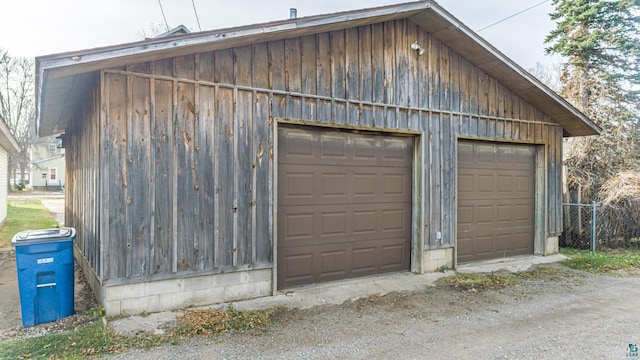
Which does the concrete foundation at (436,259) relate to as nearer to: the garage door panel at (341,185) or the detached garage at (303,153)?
the detached garage at (303,153)

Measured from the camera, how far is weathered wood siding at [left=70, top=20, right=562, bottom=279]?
419 cm

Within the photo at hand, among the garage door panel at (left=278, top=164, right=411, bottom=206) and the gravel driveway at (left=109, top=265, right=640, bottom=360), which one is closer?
the gravel driveway at (left=109, top=265, right=640, bottom=360)

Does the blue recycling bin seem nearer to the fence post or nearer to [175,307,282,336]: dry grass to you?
[175,307,282,336]: dry grass

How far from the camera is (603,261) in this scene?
7262mm

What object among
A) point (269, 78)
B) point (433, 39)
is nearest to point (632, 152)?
point (433, 39)

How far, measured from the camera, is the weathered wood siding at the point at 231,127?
4.19 m

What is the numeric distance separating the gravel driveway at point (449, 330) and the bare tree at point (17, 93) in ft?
101

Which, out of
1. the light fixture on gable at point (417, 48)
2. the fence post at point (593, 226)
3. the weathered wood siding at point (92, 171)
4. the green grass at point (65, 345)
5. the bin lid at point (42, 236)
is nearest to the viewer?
the green grass at point (65, 345)

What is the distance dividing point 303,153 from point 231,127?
1.13 metres

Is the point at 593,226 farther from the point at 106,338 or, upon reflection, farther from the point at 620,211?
the point at 106,338

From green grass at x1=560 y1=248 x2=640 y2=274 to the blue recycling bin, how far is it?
26.0 ft

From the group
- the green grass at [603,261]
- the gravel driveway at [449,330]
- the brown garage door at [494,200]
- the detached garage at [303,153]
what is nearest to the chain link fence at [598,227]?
the green grass at [603,261]

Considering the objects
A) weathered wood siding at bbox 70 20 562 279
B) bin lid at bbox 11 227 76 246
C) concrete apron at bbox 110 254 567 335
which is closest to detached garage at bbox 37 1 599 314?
weathered wood siding at bbox 70 20 562 279

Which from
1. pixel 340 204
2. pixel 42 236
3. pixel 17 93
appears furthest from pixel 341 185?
pixel 17 93
